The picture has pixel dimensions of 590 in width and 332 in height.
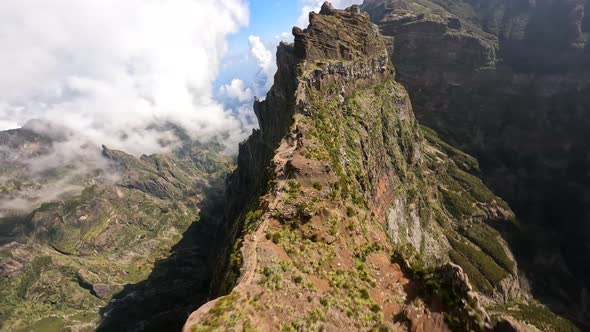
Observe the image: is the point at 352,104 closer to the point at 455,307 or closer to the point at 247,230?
the point at 247,230

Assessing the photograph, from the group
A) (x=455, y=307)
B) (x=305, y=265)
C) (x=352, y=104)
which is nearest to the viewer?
(x=455, y=307)

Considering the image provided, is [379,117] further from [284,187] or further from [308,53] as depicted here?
[284,187]

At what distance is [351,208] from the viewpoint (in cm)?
7844

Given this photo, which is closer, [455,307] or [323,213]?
[455,307]

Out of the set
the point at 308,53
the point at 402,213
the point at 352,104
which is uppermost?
the point at 308,53

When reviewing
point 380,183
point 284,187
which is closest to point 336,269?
point 284,187

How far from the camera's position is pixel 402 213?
17350 centimetres

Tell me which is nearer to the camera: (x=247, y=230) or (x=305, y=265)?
(x=305, y=265)

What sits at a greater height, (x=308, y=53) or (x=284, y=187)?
(x=308, y=53)

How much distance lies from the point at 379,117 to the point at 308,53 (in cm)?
5146

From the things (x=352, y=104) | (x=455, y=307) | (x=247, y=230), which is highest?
(x=352, y=104)

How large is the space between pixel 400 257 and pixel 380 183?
296ft

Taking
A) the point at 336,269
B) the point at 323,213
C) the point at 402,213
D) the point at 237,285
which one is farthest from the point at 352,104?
the point at 237,285

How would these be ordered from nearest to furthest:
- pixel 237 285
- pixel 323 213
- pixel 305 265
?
pixel 237 285 < pixel 305 265 < pixel 323 213
